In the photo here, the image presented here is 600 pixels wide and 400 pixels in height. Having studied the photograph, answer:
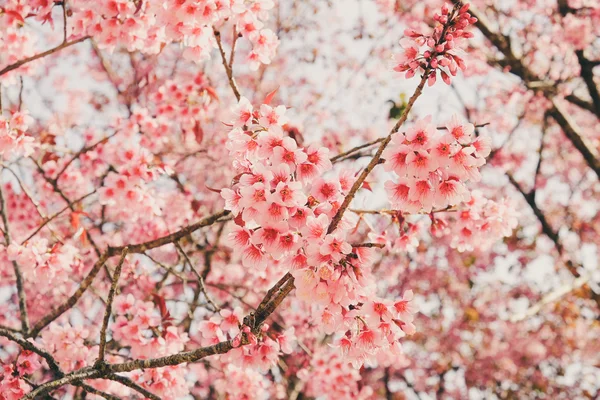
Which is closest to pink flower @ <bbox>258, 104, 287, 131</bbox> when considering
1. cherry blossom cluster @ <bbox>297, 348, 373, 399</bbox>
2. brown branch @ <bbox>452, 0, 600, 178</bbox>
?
cherry blossom cluster @ <bbox>297, 348, 373, 399</bbox>

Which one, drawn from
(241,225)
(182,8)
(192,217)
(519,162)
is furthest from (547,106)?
(241,225)

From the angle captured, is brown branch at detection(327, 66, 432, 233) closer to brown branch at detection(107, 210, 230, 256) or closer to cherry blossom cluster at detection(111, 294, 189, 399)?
brown branch at detection(107, 210, 230, 256)

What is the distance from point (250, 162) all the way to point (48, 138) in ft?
9.12

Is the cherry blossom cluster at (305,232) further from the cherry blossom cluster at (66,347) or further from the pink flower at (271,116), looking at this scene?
the cherry blossom cluster at (66,347)

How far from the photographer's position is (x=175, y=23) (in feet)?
8.82

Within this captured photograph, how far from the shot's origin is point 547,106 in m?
6.01

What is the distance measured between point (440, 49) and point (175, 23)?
4.94 ft

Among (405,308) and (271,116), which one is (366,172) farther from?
(405,308)

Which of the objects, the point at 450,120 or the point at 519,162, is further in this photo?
the point at 519,162

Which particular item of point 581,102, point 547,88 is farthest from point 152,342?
point 581,102

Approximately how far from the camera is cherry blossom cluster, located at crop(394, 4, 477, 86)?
181cm

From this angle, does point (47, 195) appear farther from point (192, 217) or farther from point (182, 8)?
point (182, 8)

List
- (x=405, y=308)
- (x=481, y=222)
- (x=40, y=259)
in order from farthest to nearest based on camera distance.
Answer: (x=40, y=259) < (x=481, y=222) < (x=405, y=308)

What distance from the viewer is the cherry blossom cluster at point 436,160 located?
1.72 meters
